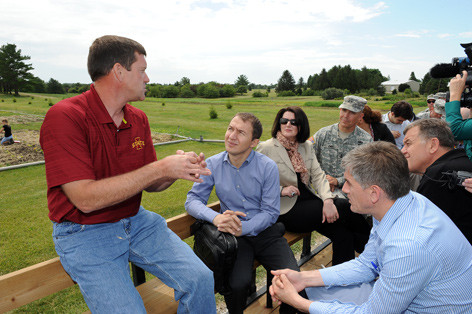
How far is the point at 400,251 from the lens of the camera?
1493 mm

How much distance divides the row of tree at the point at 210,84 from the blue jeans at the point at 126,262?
58.1 metres

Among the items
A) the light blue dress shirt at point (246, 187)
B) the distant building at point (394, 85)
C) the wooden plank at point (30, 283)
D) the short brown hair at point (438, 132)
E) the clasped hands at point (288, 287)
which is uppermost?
the distant building at point (394, 85)

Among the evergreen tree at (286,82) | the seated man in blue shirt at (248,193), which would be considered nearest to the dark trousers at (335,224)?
the seated man in blue shirt at (248,193)

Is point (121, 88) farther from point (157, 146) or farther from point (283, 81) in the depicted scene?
point (283, 81)

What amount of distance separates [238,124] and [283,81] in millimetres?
87908

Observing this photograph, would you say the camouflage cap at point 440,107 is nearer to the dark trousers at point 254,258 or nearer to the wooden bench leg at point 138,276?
the dark trousers at point 254,258

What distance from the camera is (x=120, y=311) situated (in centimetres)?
173

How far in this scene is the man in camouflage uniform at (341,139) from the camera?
4.19 metres

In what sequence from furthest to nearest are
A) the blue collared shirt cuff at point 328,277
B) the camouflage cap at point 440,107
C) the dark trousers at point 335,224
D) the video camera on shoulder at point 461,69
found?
the camouflage cap at point 440,107 → the dark trousers at point 335,224 → the video camera on shoulder at point 461,69 → the blue collared shirt cuff at point 328,277

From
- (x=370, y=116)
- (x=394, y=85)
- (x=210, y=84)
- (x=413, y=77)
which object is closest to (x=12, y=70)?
(x=210, y=84)

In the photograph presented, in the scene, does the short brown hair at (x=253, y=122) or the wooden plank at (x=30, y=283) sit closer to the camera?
the wooden plank at (x=30, y=283)

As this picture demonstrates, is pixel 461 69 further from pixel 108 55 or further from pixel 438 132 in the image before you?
pixel 108 55

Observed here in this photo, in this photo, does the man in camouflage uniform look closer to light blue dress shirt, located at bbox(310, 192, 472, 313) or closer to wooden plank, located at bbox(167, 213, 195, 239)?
wooden plank, located at bbox(167, 213, 195, 239)

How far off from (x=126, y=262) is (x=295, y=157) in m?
2.34
